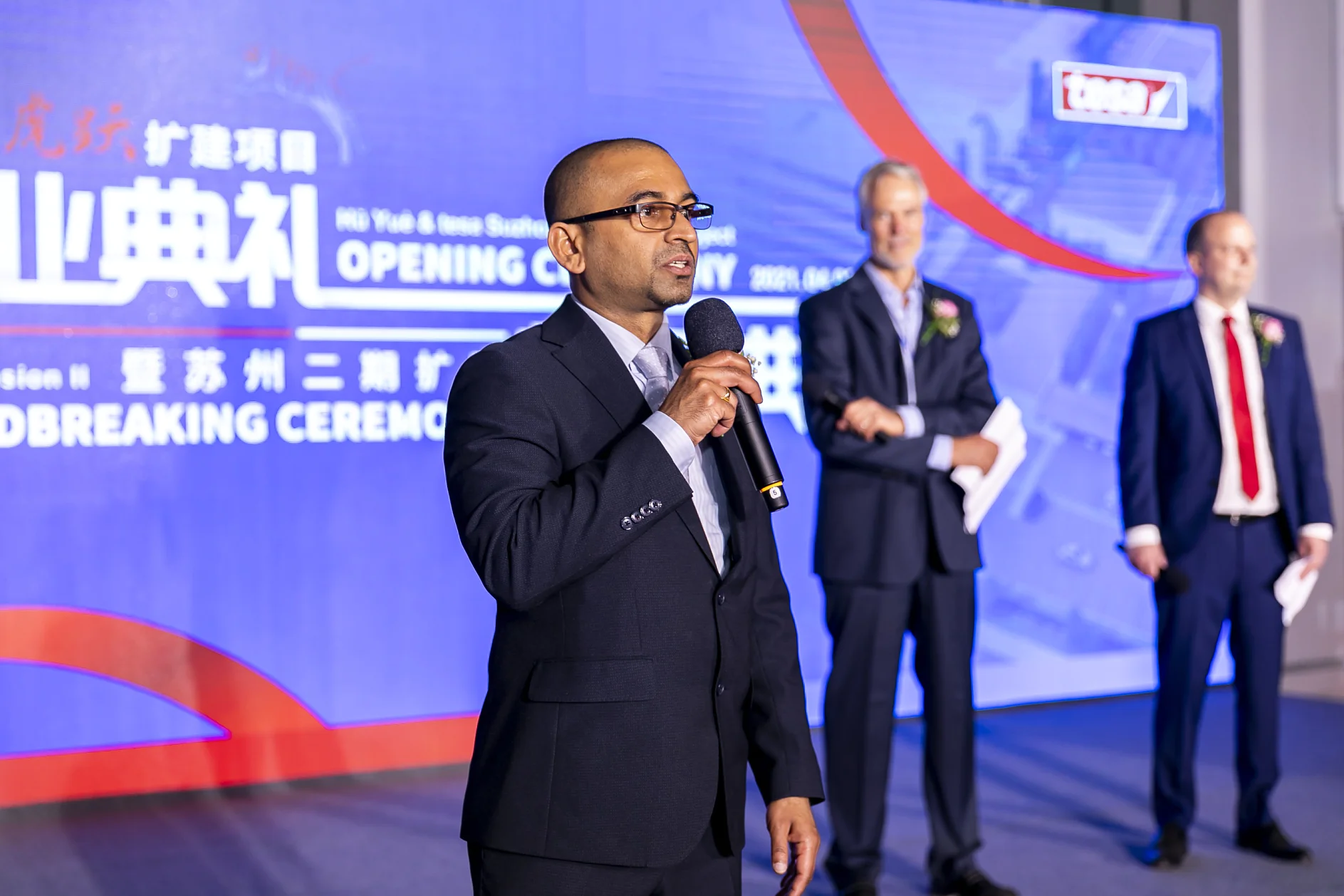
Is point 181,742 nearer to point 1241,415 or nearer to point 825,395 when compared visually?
point 825,395

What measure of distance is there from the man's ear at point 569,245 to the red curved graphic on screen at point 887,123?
3788 mm

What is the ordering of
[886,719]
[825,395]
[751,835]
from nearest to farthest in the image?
[825,395] → [886,719] → [751,835]

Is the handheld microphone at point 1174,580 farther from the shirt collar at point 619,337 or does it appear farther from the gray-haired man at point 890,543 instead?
the shirt collar at point 619,337

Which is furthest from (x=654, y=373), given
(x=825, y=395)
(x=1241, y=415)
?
(x=1241, y=415)

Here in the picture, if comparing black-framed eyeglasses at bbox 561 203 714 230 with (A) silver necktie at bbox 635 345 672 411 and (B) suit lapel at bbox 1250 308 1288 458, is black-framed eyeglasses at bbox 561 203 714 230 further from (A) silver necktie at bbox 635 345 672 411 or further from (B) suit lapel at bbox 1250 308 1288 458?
(B) suit lapel at bbox 1250 308 1288 458

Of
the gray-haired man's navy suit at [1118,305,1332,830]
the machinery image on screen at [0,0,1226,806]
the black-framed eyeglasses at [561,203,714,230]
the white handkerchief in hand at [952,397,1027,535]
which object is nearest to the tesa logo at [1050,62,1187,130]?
the machinery image on screen at [0,0,1226,806]

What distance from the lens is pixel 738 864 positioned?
1664 mm

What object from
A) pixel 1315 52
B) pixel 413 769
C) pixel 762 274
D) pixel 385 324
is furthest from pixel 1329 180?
pixel 413 769

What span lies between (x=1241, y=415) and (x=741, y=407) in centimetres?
242

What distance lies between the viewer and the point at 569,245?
1.65 metres

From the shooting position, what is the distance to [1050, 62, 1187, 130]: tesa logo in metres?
5.60

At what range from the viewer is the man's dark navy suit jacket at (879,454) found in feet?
10.5

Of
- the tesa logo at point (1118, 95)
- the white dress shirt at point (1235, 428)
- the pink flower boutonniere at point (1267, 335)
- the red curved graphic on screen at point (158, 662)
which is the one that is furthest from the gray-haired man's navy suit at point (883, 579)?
the tesa logo at point (1118, 95)

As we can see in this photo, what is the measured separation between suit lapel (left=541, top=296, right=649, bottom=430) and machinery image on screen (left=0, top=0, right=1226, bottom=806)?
2950 mm
